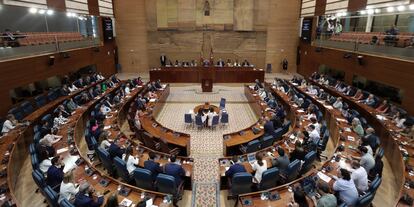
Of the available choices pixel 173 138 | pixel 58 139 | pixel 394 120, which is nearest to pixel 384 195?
pixel 394 120

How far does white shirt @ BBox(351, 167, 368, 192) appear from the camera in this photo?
5965 mm

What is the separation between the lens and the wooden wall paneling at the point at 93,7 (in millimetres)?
19703

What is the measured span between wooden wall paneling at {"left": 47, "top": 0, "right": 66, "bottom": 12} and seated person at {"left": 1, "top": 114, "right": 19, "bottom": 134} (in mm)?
8350

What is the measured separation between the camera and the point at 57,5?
15.4 metres

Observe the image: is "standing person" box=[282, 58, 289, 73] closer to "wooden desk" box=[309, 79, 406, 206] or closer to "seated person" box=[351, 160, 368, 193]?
"wooden desk" box=[309, 79, 406, 206]

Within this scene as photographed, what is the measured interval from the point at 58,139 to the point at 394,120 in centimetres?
1316

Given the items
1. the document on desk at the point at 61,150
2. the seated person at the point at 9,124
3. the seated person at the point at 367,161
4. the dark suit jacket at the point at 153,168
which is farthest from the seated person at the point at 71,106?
the seated person at the point at 367,161

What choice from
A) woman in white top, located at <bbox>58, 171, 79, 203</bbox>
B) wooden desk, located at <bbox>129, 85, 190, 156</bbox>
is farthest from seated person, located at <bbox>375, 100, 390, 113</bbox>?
woman in white top, located at <bbox>58, 171, 79, 203</bbox>

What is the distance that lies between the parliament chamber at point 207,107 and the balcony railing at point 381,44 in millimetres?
95

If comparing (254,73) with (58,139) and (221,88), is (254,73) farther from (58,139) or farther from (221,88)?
(58,139)

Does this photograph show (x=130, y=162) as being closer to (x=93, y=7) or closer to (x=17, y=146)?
(x=17, y=146)

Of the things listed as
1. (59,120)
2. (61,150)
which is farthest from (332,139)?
(59,120)

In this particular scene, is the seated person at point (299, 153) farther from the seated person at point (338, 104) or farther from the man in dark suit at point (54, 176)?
the man in dark suit at point (54, 176)

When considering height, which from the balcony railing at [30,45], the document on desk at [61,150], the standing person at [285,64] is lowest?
the document on desk at [61,150]
